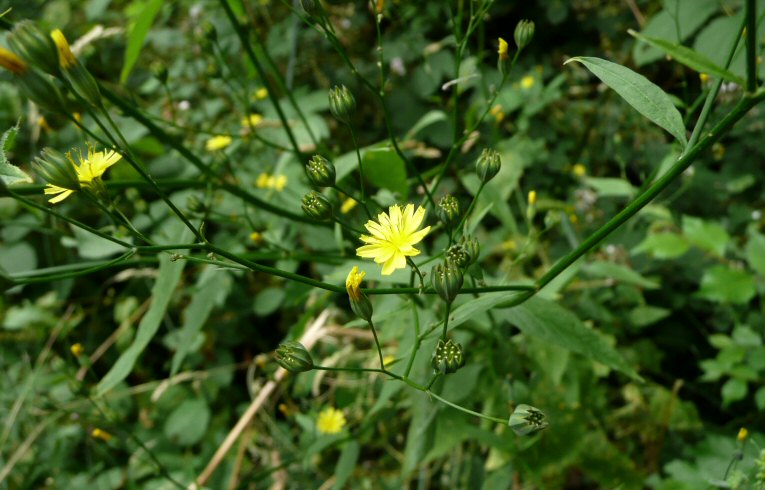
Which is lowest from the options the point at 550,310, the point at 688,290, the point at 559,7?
the point at 550,310

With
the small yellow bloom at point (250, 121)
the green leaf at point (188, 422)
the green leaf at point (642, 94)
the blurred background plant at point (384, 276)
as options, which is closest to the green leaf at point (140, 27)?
the blurred background plant at point (384, 276)

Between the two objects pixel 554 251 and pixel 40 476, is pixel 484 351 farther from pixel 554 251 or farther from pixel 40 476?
pixel 40 476

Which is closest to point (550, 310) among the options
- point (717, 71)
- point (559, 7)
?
point (717, 71)

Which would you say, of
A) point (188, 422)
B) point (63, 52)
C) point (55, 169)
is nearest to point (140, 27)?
point (63, 52)

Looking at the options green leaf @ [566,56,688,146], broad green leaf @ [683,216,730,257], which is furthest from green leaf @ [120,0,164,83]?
broad green leaf @ [683,216,730,257]

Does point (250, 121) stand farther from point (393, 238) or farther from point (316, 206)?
point (393, 238)

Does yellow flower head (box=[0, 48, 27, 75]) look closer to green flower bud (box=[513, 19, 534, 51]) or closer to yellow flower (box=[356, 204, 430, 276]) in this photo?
yellow flower (box=[356, 204, 430, 276])
